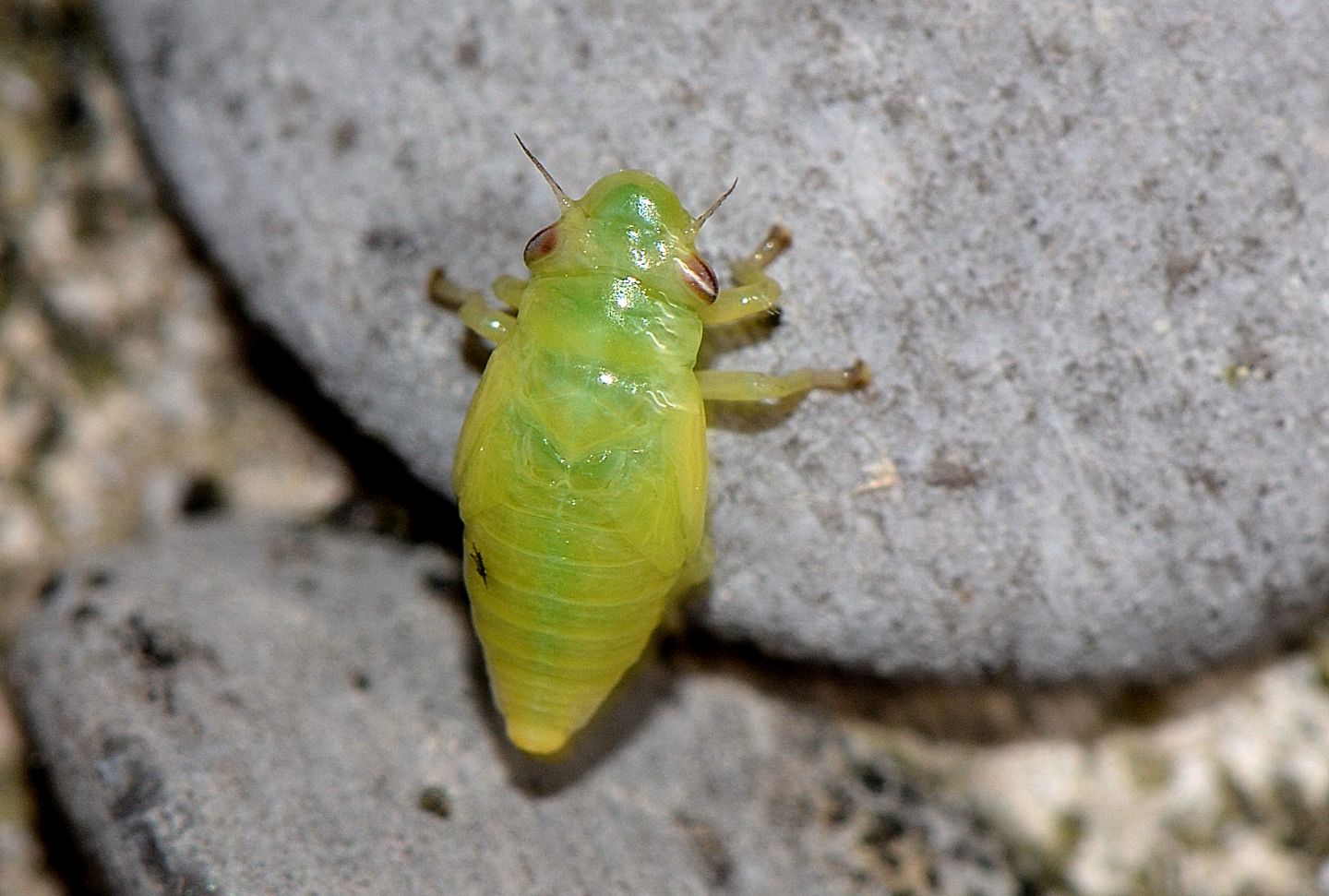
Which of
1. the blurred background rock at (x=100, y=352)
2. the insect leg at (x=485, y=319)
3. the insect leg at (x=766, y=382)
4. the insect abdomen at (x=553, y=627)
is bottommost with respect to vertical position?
the blurred background rock at (x=100, y=352)

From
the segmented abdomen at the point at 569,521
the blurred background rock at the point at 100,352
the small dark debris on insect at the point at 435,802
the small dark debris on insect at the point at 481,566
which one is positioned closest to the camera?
the segmented abdomen at the point at 569,521

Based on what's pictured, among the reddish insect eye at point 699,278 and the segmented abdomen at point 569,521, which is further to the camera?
the reddish insect eye at point 699,278

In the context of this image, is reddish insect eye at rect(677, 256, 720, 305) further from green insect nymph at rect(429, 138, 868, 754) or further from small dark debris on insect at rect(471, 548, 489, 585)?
small dark debris on insect at rect(471, 548, 489, 585)

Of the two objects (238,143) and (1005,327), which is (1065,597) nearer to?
(1005,327)

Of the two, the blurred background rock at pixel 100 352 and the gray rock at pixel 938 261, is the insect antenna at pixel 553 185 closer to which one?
the gray rock at pixel 938 261

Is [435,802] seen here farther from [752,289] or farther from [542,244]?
[752,289]

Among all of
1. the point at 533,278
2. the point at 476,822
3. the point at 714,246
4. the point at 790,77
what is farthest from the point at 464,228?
the point at 476,822

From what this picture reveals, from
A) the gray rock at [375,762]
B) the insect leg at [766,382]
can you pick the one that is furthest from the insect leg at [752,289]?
the gray rock at [375,762]
